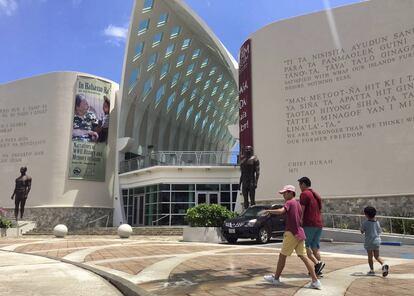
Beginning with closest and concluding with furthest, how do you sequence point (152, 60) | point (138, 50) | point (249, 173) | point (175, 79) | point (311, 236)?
point (311, 236) → point (249, 173) → point (138, 50) → point (152, 60) → point (175, 79)

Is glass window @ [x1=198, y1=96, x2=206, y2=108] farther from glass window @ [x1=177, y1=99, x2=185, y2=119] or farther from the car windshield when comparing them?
the car windshield

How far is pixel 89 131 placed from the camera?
38.4 meters

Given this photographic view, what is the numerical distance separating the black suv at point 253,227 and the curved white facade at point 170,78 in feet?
64.6

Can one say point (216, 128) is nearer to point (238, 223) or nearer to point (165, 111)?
point (165, 111)

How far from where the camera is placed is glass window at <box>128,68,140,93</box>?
4138 cm

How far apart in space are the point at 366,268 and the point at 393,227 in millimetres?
12723

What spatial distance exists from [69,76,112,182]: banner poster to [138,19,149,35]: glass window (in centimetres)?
556

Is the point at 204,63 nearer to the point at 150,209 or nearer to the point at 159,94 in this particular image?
Result: the point at 159,94

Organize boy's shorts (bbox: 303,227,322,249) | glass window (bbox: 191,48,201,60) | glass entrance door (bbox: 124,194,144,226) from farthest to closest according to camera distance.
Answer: glass window (bbox: 191,48,201,60), glass entrance door (bbox: 124,194,144,226), boy's shorts (bbox: 303,227,322,249)

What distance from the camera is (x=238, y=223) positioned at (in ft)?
58.2

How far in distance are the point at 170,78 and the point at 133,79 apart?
746 cm

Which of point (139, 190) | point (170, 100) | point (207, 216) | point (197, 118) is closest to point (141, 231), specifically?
point (139, 190)

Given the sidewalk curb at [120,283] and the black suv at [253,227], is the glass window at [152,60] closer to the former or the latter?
the black suv at [253,227]

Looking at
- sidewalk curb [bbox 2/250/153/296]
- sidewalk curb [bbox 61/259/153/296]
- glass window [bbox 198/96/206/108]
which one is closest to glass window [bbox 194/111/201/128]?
glass window [bbox 198/96/206/108]
